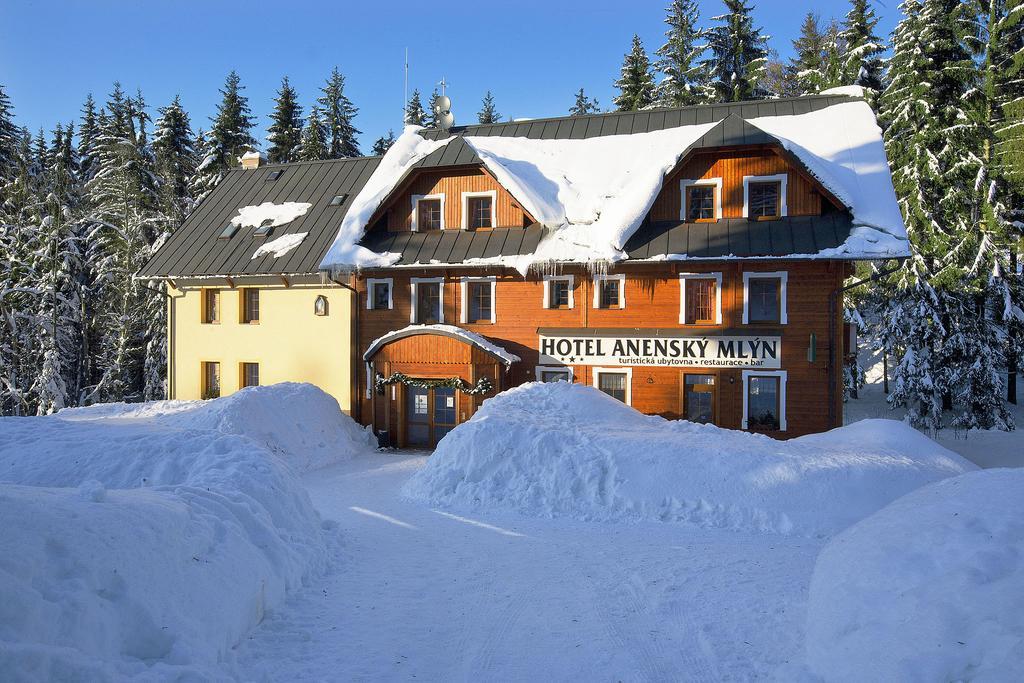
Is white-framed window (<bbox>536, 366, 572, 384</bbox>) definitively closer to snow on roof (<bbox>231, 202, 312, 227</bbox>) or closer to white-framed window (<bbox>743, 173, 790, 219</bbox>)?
white-framed window (<bbox>743, 173, 790, 219</bbox>)

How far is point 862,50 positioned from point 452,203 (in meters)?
22.5

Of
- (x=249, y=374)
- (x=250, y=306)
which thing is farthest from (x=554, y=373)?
(x=250, y=306)

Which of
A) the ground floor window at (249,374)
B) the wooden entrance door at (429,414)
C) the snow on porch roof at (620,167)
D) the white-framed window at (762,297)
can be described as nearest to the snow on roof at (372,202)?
the snow on porch roof at (620,167)

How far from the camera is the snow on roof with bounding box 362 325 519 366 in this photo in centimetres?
1798

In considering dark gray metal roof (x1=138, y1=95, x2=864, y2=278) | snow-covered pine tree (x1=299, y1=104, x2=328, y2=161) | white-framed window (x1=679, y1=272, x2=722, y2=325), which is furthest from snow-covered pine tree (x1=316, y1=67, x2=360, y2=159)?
white-framed window (x1=679, y1=272, x2=722, y2=325)

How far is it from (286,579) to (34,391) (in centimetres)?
2475

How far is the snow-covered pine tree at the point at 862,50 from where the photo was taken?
29.7 meters

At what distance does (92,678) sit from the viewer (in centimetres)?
396

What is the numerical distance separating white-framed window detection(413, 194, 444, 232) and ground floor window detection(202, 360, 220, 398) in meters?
9.24

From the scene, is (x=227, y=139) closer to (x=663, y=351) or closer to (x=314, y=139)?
(x=314, y=139)

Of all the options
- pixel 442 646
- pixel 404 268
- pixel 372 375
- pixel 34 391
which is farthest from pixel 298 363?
pixel 442 646

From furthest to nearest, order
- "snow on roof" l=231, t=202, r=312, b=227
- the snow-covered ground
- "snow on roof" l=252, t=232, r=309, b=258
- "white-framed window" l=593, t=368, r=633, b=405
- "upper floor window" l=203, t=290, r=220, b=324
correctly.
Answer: "snow on roof" l=231, t=202, r=312, b=227 < "upper floor window" l=203, t=290, r=220, b=324 < "snow on roof" l=252, t=232, r=309, b=258 < the snow-covered ground < "white-framed window" l=593, t=368, r=633, b=405

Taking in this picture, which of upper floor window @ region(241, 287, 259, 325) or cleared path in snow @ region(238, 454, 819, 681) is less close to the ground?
upper floor window @ region(241, 287, 259, 325)

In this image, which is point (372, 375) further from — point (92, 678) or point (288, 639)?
point (92, 678)
